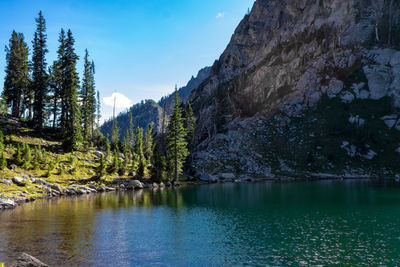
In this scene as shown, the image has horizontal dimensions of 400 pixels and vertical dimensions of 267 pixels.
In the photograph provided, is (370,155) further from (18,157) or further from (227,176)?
(18,157)

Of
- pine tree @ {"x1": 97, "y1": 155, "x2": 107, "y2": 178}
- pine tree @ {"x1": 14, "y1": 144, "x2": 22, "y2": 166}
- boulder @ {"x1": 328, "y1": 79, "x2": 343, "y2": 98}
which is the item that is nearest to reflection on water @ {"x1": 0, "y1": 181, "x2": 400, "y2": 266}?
pine tree @ {"x1": 14, "y1": 144, "x2": 22, "y2": 166}

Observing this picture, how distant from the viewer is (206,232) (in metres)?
32.4

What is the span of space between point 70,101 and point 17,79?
65.9 ft

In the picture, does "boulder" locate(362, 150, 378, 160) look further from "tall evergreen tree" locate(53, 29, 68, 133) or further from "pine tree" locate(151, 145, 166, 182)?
"tall evergreen tree" locate(53, 29, 68, 133)

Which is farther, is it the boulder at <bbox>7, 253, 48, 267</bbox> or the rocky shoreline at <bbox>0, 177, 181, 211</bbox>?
the rocky shoreline at <bbox>0, 177, 181, 211</bbox>

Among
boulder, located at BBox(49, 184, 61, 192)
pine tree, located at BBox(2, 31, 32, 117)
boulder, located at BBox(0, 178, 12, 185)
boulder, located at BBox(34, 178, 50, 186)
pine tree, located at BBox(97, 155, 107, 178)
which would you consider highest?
pine tree, located at BBox(2, 31, 32, 117)

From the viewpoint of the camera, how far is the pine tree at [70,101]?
7338cm

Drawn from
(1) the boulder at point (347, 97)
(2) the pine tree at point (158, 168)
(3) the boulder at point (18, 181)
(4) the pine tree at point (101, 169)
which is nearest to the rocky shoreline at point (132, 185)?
(2) the pine tree at point (158, 168)

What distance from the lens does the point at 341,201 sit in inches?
2014

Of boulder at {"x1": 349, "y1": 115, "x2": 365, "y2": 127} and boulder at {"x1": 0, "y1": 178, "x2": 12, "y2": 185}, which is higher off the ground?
boulder at {"x1": 349, "y1": 115, "x2": 365, "y2": 127}

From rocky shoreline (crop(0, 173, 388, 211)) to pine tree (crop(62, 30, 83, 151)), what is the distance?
14.2 m

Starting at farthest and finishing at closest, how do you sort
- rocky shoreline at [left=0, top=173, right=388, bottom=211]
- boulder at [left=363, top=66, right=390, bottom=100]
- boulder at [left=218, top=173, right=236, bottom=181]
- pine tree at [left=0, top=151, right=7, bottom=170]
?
boulder at [left=363, top=66, right=390, bottom=100] < boulder at [left=218, top=173, right=236, bottom=181] < pine tree at [left=0, top=151, right=7, bottom=170] < rocky shoreline at [left=0, top=173, right=388, bottom=211]

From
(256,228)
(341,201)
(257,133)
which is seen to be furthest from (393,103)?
(256,228)

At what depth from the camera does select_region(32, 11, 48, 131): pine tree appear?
251 feet
